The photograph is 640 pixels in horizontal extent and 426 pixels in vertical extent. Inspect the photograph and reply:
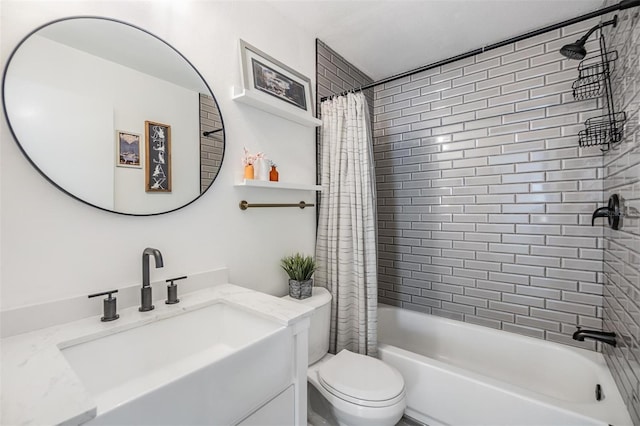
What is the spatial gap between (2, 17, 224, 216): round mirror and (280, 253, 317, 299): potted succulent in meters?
0.69

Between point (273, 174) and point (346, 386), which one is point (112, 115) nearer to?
point (273, 174)

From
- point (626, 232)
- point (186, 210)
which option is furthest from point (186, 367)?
point (626, 232)

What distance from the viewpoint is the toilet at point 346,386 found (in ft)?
4.32

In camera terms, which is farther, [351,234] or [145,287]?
[351,234]

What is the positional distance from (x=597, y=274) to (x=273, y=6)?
2671mm

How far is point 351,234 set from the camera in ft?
6.33

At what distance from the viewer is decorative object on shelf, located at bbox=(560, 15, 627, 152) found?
143 cm

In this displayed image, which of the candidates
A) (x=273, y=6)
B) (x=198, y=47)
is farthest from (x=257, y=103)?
(x=273, y=6)

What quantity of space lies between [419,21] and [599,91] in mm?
1198

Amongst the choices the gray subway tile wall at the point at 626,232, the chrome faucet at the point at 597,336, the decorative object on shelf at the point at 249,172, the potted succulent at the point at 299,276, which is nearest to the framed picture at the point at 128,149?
the decorative object on shelf at the point at 249,172

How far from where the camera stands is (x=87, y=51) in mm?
1089

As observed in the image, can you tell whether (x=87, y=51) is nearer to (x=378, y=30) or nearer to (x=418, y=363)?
(x=378, y=30)

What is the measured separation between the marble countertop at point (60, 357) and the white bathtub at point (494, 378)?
981 millimetres

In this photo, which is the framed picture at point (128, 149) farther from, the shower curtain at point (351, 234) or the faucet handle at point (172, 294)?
the shower curtain at point (351, 234)
